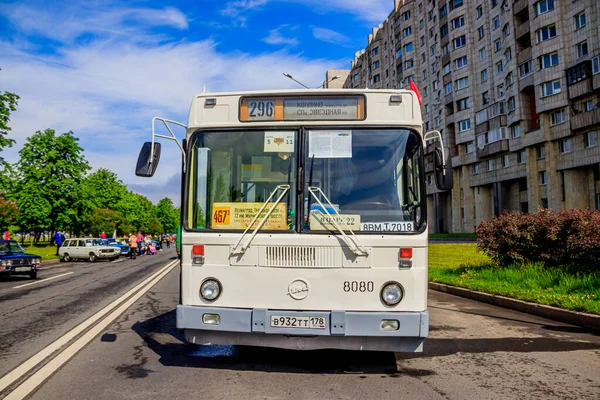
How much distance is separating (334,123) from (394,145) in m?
0.65

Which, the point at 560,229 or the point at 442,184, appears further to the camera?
the point at 560,229

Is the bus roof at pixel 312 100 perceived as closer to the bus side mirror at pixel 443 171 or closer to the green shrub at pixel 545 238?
the bus side mirror at pixel 443 171

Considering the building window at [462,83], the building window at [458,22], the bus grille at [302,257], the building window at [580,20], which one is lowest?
the bus grille at [302,257]

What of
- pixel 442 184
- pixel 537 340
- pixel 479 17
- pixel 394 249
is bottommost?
pixel 537 340

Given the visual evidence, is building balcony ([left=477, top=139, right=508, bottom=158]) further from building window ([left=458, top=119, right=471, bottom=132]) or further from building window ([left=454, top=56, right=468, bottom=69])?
building window ([left=454, top=56, right=468, bottom=69])

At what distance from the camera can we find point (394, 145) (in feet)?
18.4

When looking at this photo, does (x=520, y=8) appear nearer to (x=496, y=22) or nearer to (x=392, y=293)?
(x=496, y=22)

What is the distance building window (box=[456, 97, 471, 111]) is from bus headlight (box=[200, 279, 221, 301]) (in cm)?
5689

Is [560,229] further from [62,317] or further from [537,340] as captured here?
[62,317]

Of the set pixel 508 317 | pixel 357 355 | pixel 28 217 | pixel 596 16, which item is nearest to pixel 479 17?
pixel 596 16

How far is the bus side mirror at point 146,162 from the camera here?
583cm

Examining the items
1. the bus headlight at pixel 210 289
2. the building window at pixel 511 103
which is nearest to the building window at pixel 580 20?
the building window at pixel 511 103

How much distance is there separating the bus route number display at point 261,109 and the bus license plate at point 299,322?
2.03m

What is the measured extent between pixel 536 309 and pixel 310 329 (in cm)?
623
